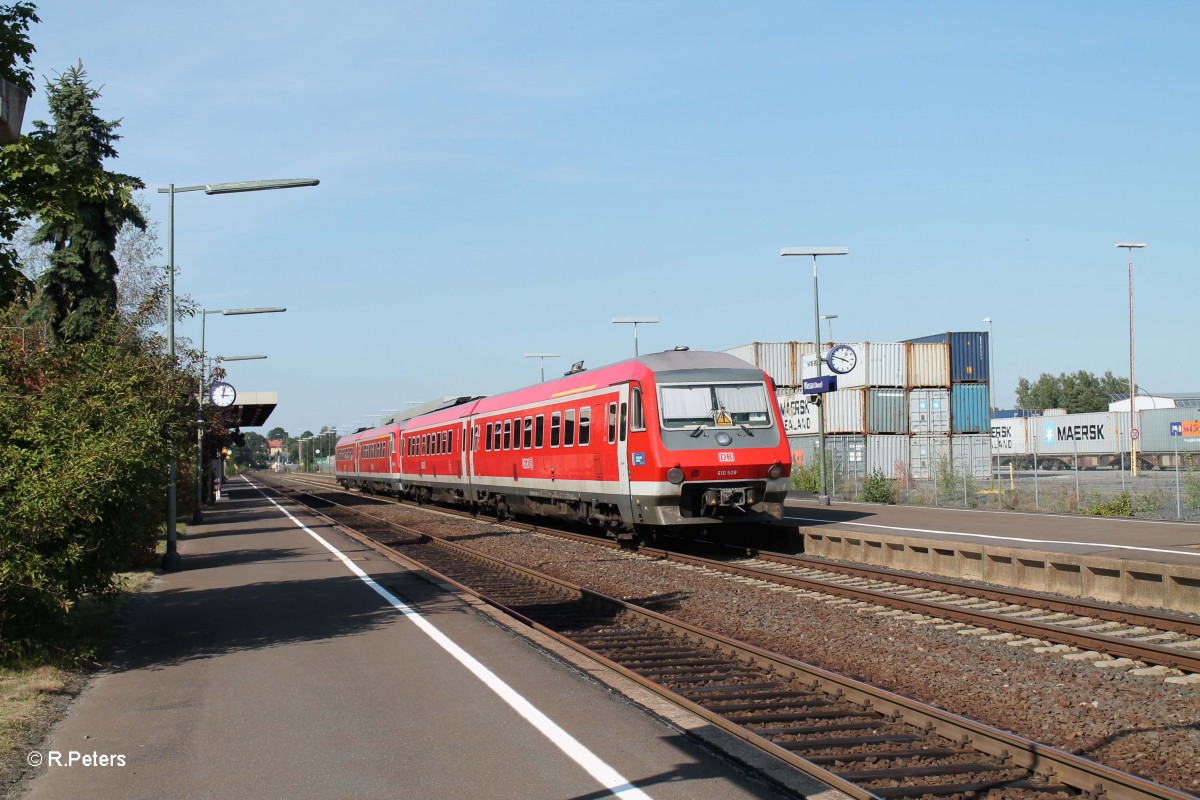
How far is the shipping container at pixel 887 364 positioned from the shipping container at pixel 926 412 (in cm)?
88

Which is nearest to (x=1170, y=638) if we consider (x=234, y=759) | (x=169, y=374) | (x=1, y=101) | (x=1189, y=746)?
(x=1189, y=746)

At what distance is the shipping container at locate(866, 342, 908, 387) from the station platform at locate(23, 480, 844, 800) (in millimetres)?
37302

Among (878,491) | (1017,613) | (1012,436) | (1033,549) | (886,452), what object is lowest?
(1017,613)

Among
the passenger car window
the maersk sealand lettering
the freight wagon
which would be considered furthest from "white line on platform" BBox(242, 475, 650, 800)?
the maersk sealand lettering

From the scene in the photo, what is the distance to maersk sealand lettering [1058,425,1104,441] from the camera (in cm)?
7038

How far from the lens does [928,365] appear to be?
4850 centimetres

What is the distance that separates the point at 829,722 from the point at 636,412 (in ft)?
36.4

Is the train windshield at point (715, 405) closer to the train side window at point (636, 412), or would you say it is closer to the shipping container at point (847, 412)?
the train side window at point (636, 412)

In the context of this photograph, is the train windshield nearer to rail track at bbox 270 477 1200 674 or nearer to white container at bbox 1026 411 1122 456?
rail track at bbox 270 477 1200 674

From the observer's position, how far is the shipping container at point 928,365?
48.2m

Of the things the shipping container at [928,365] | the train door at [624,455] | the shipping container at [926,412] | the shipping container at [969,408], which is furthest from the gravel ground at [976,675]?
the shipping container at [969,408]

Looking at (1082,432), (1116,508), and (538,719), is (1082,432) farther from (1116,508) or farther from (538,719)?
(538,719)

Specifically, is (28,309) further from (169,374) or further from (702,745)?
(702,745)

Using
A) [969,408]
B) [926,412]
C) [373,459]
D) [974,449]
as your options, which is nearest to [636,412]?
[926,412]
